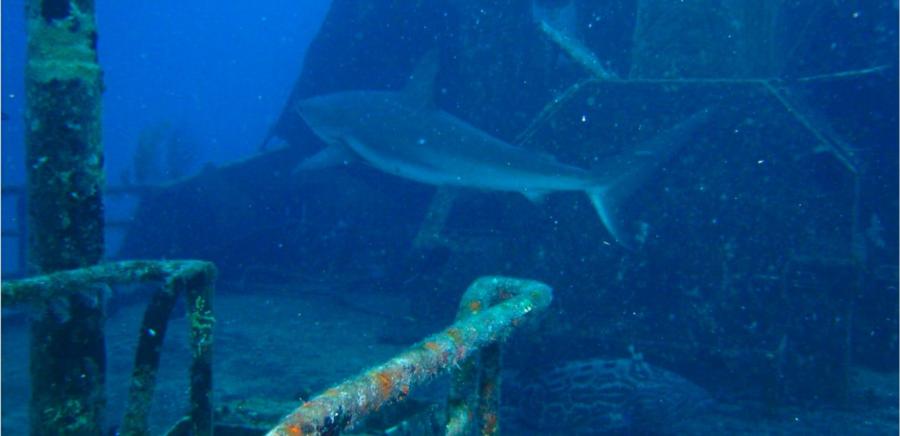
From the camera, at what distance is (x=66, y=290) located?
1852 mm

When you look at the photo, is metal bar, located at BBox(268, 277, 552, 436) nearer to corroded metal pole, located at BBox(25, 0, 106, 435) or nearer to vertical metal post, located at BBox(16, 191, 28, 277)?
corroded metal pole, located at BBox(25, 0, 106, 435)

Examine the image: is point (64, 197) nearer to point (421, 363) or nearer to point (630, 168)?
point (421, 363)

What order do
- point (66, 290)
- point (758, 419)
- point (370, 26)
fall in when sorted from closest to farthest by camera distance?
point (66, 290) < point (758, 419) < point (370, 26)

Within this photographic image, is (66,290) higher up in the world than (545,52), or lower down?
lower down

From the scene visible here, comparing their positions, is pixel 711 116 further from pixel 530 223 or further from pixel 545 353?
pixel 545 353

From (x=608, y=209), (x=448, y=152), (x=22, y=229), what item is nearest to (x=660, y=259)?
(x=608, y=209)

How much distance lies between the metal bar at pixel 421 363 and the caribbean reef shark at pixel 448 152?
4046mm

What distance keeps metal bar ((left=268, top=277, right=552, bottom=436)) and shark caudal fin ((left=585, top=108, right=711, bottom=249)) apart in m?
4.14

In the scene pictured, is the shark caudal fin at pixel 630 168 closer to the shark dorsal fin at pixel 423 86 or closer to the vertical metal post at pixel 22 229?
the shark dorsal fin at pixel 423 86

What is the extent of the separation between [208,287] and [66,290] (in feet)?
1.57

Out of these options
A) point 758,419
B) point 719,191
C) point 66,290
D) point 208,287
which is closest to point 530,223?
point 719,191

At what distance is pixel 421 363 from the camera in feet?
4.50

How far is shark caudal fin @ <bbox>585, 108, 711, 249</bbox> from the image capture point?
5891mm

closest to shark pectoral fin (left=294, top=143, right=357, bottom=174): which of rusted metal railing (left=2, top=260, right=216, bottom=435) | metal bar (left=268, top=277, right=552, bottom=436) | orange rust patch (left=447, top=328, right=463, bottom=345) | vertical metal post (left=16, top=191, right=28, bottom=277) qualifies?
vertical metal post (left=16, top=191, right=28, bottom=277)
